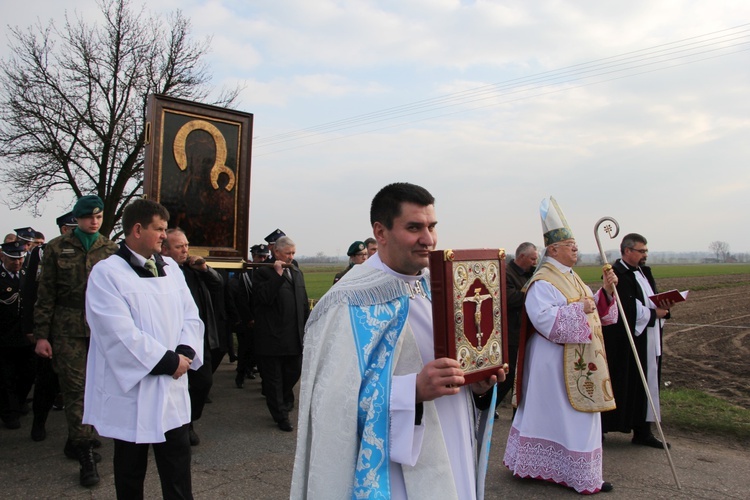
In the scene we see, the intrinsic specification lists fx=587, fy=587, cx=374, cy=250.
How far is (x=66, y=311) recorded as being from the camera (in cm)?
501

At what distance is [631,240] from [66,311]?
563cm

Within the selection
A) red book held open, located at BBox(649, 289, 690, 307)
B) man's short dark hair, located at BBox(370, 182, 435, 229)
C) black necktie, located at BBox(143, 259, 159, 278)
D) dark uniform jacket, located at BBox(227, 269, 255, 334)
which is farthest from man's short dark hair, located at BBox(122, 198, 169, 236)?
red book held open, located at BBox(649, 289, 690, 307)

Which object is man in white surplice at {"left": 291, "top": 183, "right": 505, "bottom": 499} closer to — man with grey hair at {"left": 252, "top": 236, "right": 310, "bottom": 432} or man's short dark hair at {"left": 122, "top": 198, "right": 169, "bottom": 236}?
man's short dark hair at {"left": 122, "top": 198, "right": 169, "bottom": 236}

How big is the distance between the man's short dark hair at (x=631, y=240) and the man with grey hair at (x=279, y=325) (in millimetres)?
3672

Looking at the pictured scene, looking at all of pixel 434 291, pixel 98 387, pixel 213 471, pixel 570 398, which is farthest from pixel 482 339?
pixel 213 471

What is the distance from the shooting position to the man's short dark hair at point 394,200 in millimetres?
2281

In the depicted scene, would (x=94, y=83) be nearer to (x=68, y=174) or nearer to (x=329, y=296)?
(x=68, y=174)

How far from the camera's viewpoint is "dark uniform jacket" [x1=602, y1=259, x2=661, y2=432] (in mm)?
6039

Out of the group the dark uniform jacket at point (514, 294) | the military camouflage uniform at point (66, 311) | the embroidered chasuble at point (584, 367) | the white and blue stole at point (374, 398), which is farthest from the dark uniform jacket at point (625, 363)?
the military camouflage uniform at point (66, 311)

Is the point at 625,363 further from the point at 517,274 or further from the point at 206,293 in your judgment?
the point at 206,293

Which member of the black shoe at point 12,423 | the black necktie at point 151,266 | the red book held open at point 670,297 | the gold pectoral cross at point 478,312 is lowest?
the black shoe at point 12,423

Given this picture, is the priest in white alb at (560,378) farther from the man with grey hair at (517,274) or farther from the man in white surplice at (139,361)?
the man in white surplice at (139,361)

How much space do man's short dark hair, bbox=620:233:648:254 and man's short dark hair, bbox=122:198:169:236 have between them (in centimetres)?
492

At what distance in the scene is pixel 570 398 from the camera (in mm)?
4891
